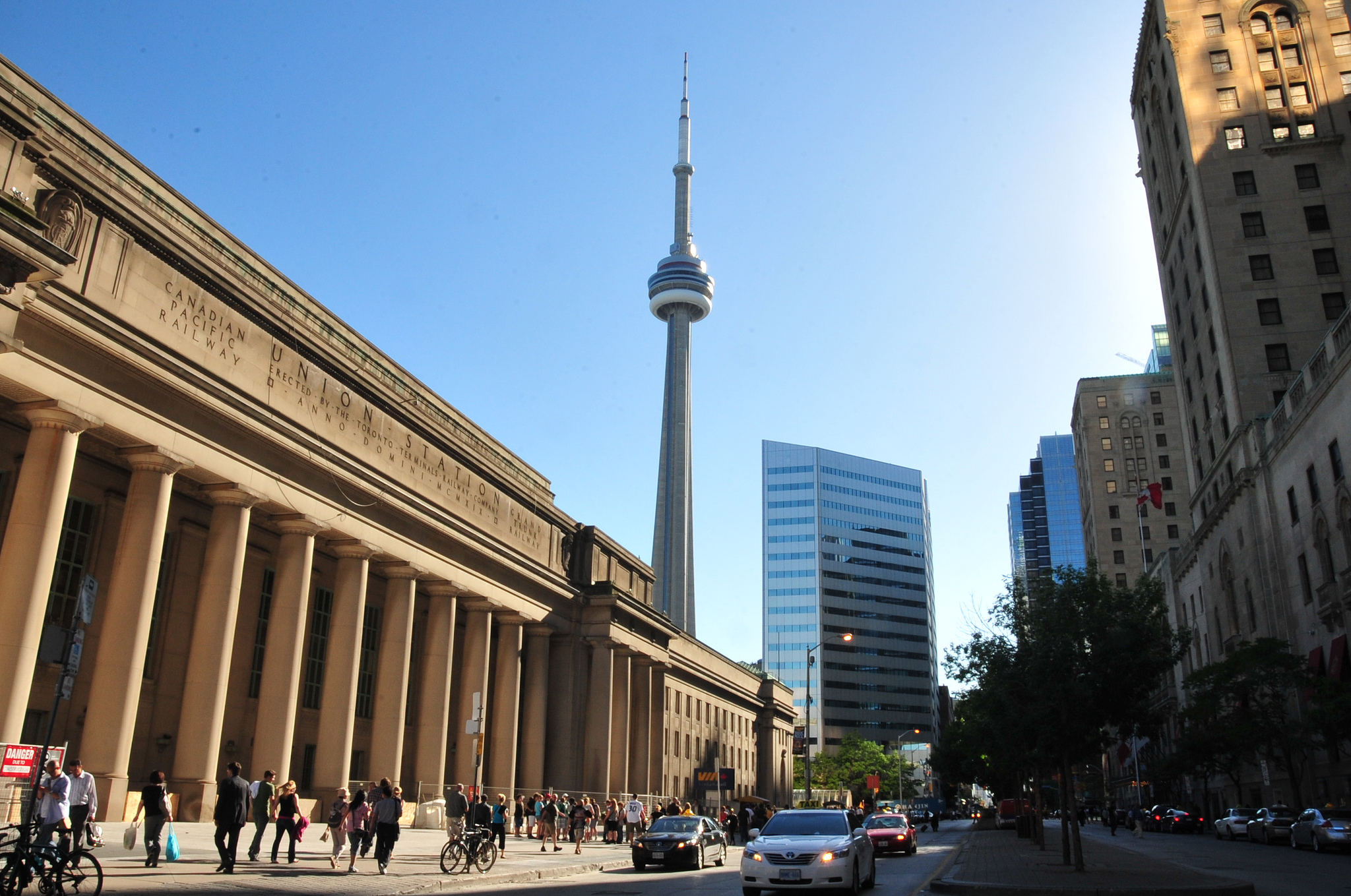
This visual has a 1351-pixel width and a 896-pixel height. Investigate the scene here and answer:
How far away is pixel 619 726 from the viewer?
55.5m

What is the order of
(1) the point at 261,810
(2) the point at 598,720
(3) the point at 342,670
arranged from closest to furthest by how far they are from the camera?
1. (1) the point at 261,810
2. (3) the point at 342,670
3. (2) the point at 598,720

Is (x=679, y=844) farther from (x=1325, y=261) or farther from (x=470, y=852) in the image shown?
(x=1325, y=261)

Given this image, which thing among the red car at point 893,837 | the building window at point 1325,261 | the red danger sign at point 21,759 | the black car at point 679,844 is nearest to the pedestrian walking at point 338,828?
the red danger sign at point 21,759

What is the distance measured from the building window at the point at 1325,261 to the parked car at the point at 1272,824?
121ft

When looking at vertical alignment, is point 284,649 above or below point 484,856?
above

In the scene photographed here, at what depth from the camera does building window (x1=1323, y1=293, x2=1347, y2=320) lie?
61.8 metres

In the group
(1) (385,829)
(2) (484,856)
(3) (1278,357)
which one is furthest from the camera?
(3) (1278,357)

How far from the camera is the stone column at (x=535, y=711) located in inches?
1909

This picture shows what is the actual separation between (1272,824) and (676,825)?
90.3 feet

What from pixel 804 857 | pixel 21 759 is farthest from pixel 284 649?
pixel 804 857

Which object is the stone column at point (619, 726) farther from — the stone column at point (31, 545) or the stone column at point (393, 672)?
the stone column at point (31, 545)

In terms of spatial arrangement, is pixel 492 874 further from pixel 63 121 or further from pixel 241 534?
pixel 63 121

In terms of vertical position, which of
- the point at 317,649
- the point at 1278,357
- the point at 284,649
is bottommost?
the point at 284,649

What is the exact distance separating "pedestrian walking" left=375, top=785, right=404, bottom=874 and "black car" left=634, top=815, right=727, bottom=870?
8.83 metres
